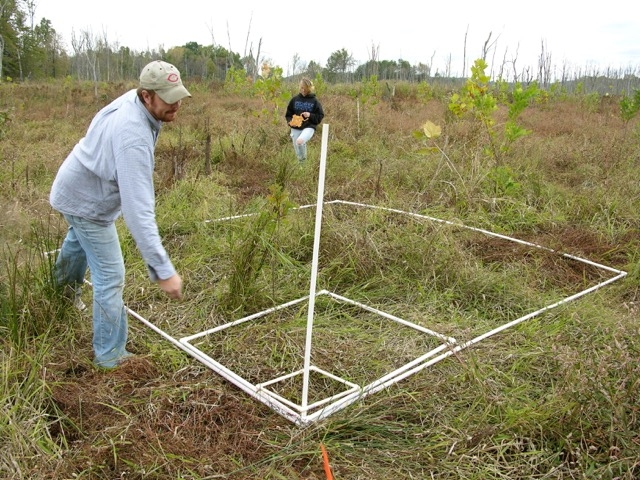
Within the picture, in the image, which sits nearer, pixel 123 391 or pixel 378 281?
pixel 123 391

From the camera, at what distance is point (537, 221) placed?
18.8 ft

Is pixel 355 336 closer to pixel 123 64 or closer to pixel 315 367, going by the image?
pixel 315 367

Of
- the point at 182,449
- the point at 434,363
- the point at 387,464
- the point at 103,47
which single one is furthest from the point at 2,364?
the point at 103,47

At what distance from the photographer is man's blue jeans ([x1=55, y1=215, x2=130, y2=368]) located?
8.92 feet

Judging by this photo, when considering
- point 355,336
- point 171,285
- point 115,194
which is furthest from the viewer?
point 355,336

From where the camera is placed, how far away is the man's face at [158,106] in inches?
98.4

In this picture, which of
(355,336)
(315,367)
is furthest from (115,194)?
(355,336)

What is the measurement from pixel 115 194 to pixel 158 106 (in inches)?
17.8

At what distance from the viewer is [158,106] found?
2.51 m

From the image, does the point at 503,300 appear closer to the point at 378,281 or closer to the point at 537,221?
the point at 378,281

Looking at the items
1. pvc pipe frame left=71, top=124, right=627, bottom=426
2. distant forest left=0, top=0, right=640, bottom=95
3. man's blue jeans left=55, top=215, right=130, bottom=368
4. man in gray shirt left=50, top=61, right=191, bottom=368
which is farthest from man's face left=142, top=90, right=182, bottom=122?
distant forest left=0, top=0, right=640, bottom=95

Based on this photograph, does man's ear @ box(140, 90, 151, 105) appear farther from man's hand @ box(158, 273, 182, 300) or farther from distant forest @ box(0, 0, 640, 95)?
distant forest @ box(0, 0, 640, 95)

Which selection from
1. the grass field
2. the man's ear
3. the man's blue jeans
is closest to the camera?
the grass field

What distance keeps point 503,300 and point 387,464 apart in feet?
6.34
